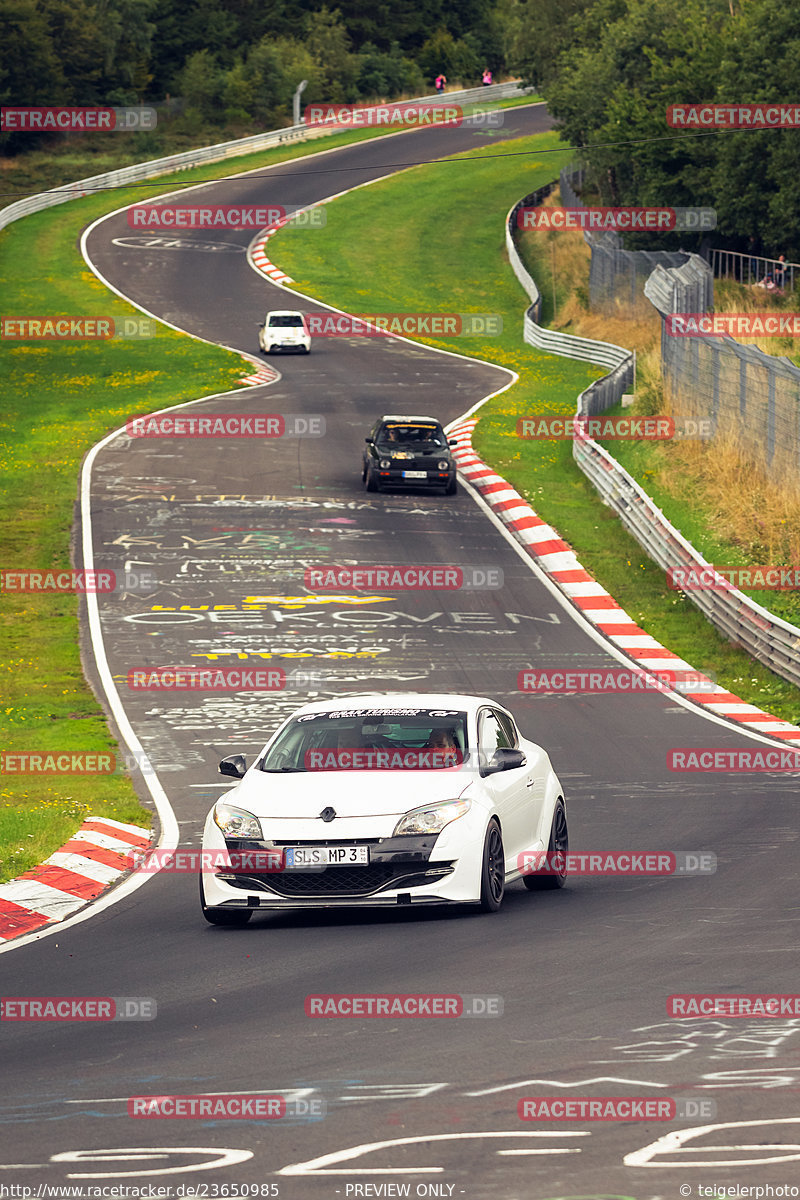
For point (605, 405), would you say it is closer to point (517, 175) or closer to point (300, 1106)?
point (300, 1106)

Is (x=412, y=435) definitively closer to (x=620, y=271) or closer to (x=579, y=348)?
(x=579, y=348)

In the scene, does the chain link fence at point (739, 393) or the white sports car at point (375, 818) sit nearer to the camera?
the white sports car at point (375, 818)

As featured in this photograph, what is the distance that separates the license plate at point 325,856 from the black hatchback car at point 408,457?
24941mm

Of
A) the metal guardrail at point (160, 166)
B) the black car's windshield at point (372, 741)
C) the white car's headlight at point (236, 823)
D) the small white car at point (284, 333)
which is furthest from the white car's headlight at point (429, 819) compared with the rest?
the metal guardrail at point (160, 166)

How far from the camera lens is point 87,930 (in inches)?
473

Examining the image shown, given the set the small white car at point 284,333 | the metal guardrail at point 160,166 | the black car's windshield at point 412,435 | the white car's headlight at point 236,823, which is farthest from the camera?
the metal guardrail at point 160,166

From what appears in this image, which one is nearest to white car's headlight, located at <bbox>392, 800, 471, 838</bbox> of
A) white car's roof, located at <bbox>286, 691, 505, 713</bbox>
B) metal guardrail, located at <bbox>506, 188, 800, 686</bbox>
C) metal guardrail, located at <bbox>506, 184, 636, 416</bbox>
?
white car's roof, located at <bbox>286, 691, 505, 713</bbox>

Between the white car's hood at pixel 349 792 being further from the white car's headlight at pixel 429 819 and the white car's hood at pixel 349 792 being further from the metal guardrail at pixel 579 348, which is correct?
the metal guardrail at pixel 579 348

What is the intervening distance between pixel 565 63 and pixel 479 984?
68.5 meters

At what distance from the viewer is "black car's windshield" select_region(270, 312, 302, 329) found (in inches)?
2168

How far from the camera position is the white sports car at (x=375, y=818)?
1150 centimetres

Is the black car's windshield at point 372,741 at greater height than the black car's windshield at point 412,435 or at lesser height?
greater

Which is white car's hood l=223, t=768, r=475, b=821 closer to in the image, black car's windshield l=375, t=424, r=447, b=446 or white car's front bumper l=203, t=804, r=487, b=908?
white car's front bumper l=203, t=804, r=487, b=908

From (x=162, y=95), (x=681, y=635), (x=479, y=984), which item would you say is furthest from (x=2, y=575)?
(x=162, y=95)
